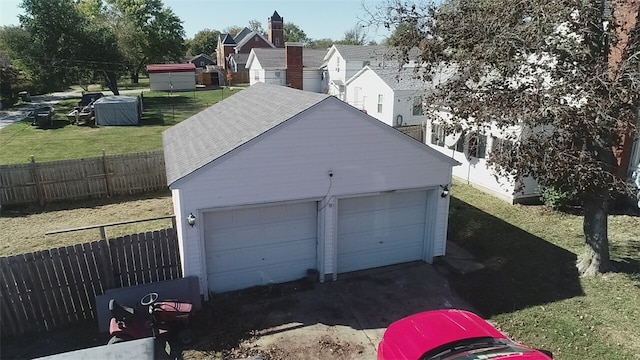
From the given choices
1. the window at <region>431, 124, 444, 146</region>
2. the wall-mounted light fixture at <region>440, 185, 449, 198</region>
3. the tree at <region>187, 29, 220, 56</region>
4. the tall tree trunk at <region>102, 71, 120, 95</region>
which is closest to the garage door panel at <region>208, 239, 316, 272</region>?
the wall-mounted light fixture at <region>440, 185, 449, 198</region>

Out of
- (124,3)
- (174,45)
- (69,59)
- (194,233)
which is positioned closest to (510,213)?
(194,233)

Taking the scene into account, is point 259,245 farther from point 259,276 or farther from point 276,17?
point 276,17

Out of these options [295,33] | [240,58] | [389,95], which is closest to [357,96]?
[389,95]

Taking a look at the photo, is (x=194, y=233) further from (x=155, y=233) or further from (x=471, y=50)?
(x=471, y=50)

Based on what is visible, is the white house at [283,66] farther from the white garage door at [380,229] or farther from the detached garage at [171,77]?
the white garage door at [380,229]

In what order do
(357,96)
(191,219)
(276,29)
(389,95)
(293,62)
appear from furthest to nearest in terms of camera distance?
1. (276,29)
2. (293,62)
3. (357,96)
4. (389,95)
5. (191,219)

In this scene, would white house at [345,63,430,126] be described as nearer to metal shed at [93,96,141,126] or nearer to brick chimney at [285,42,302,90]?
brick chimney at [285,42,302,90]
